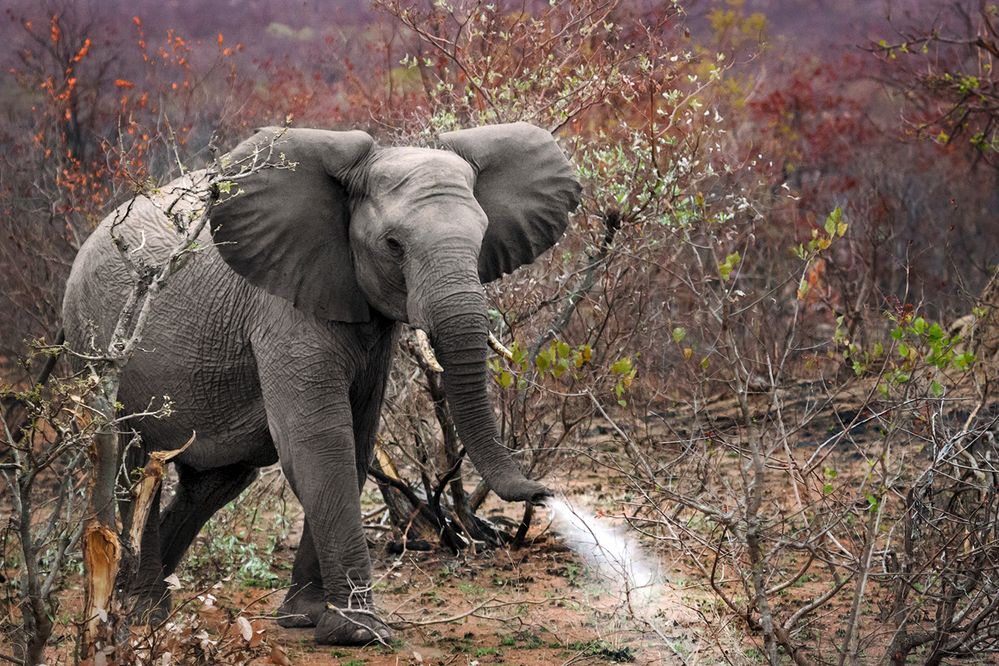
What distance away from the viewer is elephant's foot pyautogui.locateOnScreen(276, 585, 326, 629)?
21.3ft

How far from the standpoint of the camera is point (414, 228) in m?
5.43

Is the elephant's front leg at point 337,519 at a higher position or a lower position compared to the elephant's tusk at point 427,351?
lower

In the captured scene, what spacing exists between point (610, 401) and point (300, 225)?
288 centimetres

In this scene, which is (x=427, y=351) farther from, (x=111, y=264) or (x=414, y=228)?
(x=111, y=264)

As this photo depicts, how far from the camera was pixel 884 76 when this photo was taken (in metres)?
22.6

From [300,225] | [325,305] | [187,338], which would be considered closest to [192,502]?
[187,338]

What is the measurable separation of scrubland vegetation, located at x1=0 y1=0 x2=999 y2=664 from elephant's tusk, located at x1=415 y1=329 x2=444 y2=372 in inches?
17.3

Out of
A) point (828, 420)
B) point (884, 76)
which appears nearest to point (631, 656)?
point (828, 420)

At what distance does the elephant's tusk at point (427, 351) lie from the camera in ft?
16.5

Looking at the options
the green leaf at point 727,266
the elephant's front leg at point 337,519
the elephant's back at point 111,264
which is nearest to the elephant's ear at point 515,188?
the elephant's front leg at point 337,519

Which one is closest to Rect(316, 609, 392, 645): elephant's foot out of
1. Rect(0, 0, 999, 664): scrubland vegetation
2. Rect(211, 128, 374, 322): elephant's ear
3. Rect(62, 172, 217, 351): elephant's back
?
Rect(0, 0, 999, 664): scrubland vegetation

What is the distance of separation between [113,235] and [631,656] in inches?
113

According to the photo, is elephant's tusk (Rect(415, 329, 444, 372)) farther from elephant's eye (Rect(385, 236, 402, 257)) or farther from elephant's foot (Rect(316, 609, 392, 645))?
elephant's foot (Rect(316, 609, 392, 645))

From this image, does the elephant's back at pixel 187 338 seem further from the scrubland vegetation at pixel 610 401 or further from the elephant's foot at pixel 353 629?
the elephant's foot at pixel 353 629
